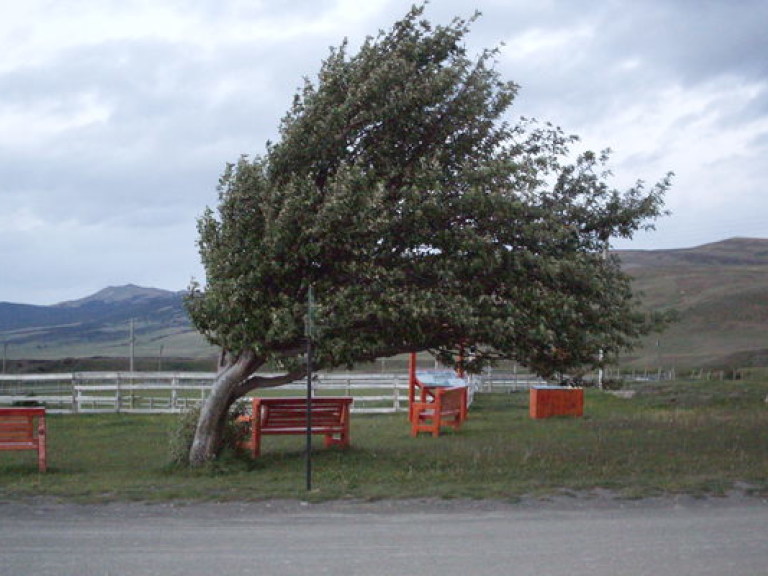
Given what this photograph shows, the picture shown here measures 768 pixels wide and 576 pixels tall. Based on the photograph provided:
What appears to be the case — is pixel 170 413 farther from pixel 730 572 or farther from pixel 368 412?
pixel 730 572

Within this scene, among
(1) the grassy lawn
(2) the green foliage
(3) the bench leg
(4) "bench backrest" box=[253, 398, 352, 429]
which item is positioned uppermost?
(2) the green foliage

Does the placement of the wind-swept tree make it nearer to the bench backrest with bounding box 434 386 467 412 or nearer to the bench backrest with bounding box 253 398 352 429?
the bench backrest with bounding box 253 398 352 429

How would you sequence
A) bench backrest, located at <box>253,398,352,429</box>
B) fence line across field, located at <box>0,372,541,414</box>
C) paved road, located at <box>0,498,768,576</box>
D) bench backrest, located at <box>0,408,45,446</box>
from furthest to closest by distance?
fence line across field, located at <box>0,372,541,414</box>
bench backrest, located at <box>253,398,352,429</box>
bench backrest, located at <box>0,408,45,446</box>
paved road, located at <box>0,498,768,576</box>

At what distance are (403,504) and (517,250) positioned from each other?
4.66m

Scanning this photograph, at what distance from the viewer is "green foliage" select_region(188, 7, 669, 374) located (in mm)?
14500

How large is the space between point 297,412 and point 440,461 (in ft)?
9.93

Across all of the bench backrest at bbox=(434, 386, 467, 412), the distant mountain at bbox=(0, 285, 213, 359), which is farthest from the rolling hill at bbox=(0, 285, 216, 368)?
the bench backrest at bbox=(434, 386, 467, 412)

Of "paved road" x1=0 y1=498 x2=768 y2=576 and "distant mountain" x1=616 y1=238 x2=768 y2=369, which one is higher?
"distant mountain" x1=616 y1=238 x2=768 y2=369

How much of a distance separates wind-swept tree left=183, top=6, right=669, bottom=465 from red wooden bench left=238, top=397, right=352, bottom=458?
1102 mm

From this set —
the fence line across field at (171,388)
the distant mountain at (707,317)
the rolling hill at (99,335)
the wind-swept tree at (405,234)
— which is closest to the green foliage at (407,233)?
the wind-swept tree at (405,234)

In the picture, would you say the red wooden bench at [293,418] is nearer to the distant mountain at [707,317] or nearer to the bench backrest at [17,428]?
the bench backrest at [17,428]

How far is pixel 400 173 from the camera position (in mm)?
15531

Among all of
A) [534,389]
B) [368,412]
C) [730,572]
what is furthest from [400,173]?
[368,412]

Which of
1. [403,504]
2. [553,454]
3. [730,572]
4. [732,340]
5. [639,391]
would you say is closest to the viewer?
[730,572]
